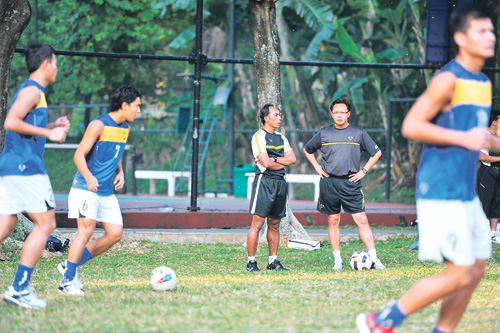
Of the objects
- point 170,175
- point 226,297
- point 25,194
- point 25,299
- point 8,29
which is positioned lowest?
point 170,175

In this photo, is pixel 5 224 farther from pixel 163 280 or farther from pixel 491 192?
pixel 491 192

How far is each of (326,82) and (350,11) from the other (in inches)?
94.9

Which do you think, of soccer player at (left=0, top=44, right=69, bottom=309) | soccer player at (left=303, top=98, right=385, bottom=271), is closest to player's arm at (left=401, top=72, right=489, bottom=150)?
soccer player at (left=0, top=44, right=69, bottom=309)

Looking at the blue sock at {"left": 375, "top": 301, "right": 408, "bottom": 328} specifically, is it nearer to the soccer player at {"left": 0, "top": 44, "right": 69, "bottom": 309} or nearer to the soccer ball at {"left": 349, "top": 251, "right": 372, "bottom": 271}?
the soccer player at {"left": 0, "top": 44, "right": 69, "bottom": 309}

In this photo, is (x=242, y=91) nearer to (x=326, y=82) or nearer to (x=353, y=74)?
(x=353, y=74)

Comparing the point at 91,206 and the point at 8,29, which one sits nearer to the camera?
the point at 91,206

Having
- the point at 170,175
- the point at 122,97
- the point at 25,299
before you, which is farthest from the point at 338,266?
the point at 170,175

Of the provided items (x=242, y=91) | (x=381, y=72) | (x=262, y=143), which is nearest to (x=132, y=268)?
(x=262, y=143)

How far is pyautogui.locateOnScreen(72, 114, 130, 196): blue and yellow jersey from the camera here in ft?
21.4

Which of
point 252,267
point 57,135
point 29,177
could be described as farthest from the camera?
point 252,267

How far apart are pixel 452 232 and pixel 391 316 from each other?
1.96ft

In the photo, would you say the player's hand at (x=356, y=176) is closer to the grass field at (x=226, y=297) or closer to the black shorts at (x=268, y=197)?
the black shorts at (x=268, y=197)

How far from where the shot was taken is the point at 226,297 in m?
6.31

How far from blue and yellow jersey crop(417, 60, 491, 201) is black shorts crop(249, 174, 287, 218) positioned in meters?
4.25
